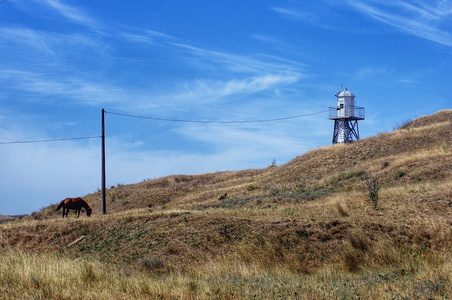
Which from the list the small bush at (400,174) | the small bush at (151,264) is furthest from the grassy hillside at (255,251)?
the small bush at (400,174)

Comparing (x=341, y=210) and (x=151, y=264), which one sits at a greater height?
(x=341, y=210)

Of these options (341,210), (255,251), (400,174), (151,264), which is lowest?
(151,264)

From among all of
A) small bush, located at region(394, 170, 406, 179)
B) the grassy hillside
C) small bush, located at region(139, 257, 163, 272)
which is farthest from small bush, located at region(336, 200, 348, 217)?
small bush, located at region(394, 170, 406, 179)

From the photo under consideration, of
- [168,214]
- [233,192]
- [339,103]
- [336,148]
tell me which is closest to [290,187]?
[233,192]

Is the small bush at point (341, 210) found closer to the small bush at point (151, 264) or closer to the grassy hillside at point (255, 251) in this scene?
the grassy hillside at point (255, 251)

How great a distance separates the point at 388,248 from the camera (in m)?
15.1

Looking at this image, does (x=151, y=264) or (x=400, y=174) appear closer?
(x=151, y=264)

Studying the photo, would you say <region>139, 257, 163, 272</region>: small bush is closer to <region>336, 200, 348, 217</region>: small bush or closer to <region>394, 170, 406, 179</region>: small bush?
<region>336, 200, 348, 217</region>: small bush

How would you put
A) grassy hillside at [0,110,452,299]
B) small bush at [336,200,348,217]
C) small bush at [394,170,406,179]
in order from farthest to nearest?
small bush at [394,170,406,179]
small bush at [336,200,348,217]
grassy hillside at [0,110,452,299]

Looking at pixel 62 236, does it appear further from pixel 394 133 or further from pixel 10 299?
pixel 394 133

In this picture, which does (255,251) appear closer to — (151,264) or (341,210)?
(151,264)

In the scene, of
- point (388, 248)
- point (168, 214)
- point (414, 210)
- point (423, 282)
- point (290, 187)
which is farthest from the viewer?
point (290, 187)

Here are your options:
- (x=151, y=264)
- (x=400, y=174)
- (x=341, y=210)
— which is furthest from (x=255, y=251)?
(x=400, y=174)

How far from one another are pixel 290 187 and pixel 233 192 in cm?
521
